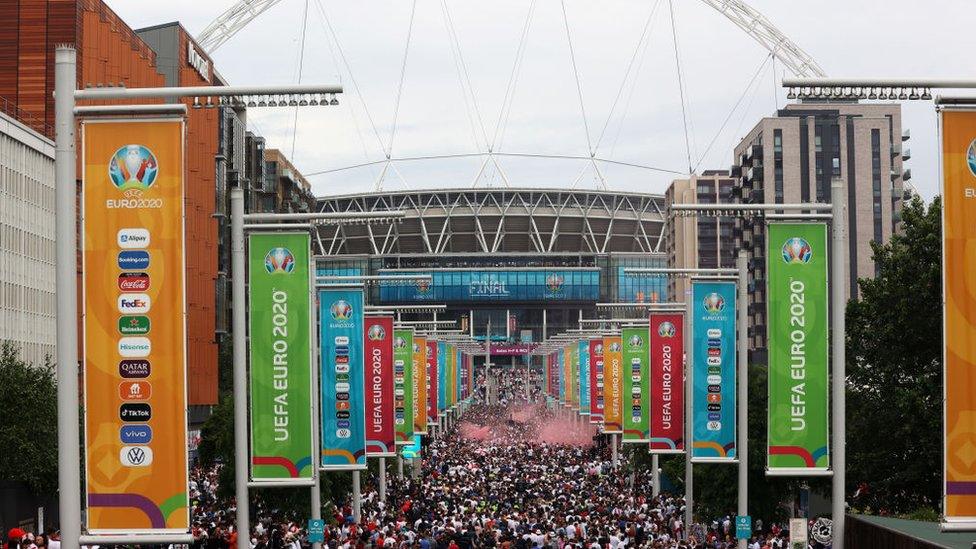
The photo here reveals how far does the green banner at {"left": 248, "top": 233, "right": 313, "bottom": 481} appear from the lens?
2995 cm

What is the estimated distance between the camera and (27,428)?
5619 centimetres

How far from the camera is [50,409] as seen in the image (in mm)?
58344

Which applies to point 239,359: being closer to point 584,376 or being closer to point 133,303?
point 133,303

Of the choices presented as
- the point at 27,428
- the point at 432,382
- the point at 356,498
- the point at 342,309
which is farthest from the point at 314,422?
the point at 432,382

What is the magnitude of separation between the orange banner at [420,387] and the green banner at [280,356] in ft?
127

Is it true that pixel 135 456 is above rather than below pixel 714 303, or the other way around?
below

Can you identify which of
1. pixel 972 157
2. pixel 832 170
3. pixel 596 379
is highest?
pixel 832 170

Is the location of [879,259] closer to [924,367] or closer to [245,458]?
[924,367]

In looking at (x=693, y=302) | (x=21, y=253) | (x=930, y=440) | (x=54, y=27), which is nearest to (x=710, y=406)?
(x=693, y=302)

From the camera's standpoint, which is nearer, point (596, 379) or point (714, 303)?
point (714, 303)

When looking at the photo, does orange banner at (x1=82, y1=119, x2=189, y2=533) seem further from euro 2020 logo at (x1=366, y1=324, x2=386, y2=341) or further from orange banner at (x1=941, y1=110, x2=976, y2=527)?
euro 2020 logo at (x1=366, y1=324, x2=386, y2=341)

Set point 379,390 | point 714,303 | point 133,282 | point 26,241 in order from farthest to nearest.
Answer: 1. point 26,241
2. point 379,390
3. point 714,303
4. point 133,282

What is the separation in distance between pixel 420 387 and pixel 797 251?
4543 centimetres

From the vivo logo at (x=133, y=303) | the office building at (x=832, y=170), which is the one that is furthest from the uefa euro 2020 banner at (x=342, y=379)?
the office building at (x=832, y=170)
